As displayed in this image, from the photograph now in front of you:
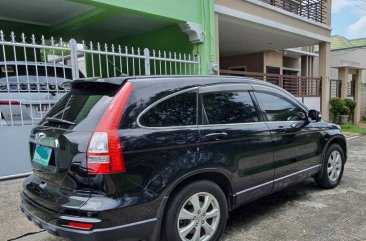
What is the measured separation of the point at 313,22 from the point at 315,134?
8.95 m

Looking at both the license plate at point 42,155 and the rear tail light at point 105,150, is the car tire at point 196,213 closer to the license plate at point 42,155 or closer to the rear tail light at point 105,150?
the rear tail light at point 105,150

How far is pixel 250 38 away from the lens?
11828mm

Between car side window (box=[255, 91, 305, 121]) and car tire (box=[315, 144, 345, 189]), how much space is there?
94 centimetres

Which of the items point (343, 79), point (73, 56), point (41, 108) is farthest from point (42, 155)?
point (343, 79)

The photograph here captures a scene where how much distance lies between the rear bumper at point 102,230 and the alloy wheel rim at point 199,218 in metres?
0.30

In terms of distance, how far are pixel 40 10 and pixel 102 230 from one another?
24.0 feet

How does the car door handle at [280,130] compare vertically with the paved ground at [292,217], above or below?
above

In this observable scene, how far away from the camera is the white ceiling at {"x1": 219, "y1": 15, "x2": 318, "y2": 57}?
380 inches

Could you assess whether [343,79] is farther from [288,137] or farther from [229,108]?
[229,108]

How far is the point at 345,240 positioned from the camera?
128 inches

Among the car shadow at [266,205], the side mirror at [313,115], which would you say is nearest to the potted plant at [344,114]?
the car shadow at [266,205]

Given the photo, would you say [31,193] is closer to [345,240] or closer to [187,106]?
[187,106]

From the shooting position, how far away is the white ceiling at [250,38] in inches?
380

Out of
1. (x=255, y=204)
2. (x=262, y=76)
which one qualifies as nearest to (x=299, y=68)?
(x=262, y=76)
